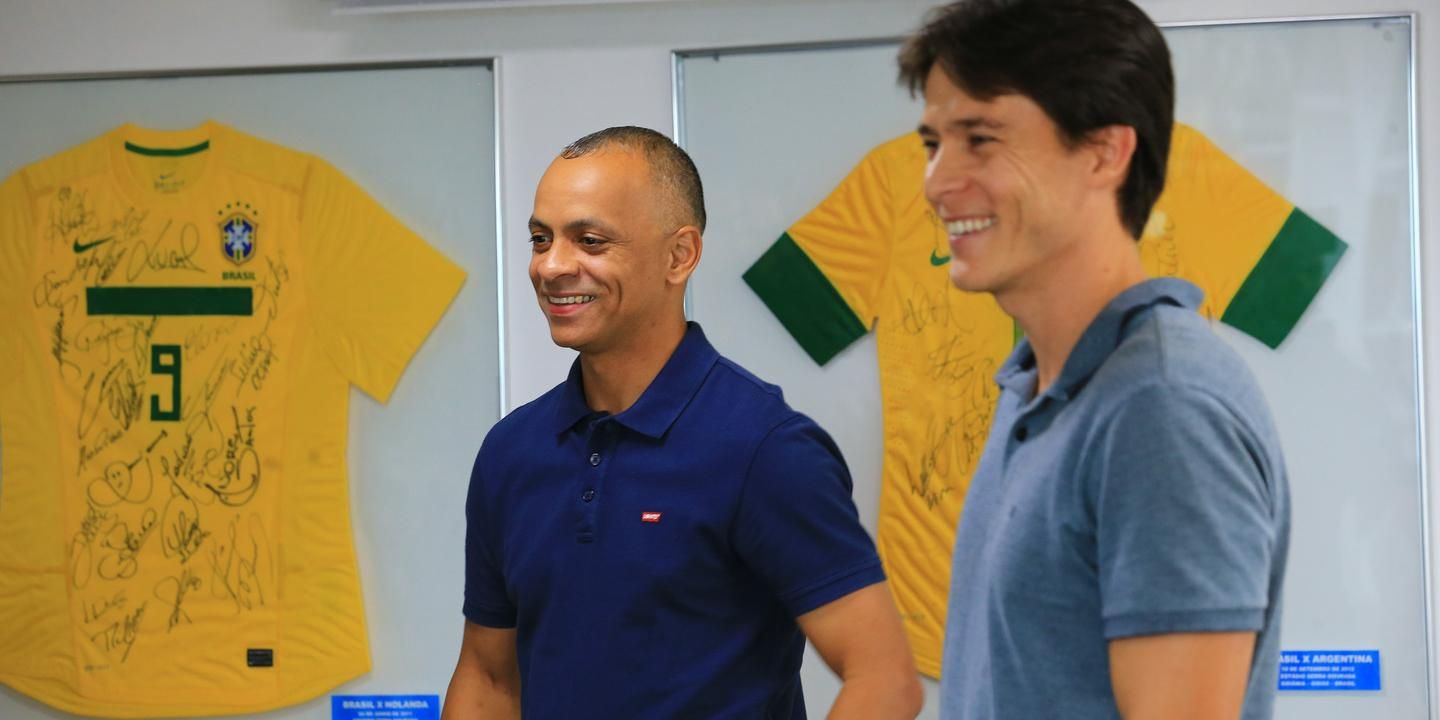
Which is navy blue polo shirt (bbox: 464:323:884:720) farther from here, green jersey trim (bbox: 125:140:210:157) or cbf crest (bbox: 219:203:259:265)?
green jersey trim (bbox: 125:140:210:157)

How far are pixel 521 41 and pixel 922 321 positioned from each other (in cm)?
99

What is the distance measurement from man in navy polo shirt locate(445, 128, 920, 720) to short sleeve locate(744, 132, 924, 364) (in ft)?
3.14

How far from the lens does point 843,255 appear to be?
2.77 m

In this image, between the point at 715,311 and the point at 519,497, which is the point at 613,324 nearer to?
the point at 519,497

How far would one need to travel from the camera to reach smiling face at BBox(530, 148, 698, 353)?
1734 mm
